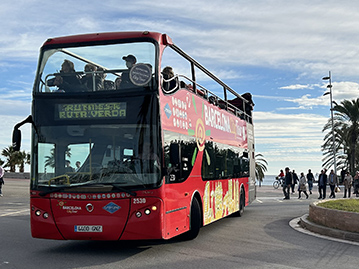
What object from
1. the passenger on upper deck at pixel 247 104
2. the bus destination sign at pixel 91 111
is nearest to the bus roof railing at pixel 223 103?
the passenger on upper deck at pixel 247 104

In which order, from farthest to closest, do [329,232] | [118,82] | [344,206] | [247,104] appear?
[247,104], [344,206], [329,232], [118,82]

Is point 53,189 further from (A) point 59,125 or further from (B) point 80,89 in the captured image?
(B) point 80,89

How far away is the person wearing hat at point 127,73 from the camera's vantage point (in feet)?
29.9

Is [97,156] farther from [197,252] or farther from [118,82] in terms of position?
[197,252]

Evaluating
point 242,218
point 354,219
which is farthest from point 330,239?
point 242,218

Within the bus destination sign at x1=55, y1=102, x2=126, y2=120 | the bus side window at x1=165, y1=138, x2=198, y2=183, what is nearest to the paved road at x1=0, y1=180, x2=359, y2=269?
the bus side window at x1=165, y1=138, x2=198, y2=183

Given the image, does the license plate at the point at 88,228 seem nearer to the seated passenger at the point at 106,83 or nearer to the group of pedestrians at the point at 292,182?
the seated passenger at the point at 106,83

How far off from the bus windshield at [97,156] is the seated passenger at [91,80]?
70cm

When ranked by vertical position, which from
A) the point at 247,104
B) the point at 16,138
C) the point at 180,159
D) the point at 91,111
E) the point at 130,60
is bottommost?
the point at 180,159

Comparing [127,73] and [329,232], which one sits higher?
[127,73]

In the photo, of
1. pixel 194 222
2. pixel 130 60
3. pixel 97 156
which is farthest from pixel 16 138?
pixel 194 222

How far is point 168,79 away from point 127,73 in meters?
0.89

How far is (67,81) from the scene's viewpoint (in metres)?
9.48

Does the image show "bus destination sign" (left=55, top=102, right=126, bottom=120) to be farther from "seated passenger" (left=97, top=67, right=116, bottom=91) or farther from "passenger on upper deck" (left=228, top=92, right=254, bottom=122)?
"passenger on upper deck" (left=228, top=92, right=254, bottom=122)
